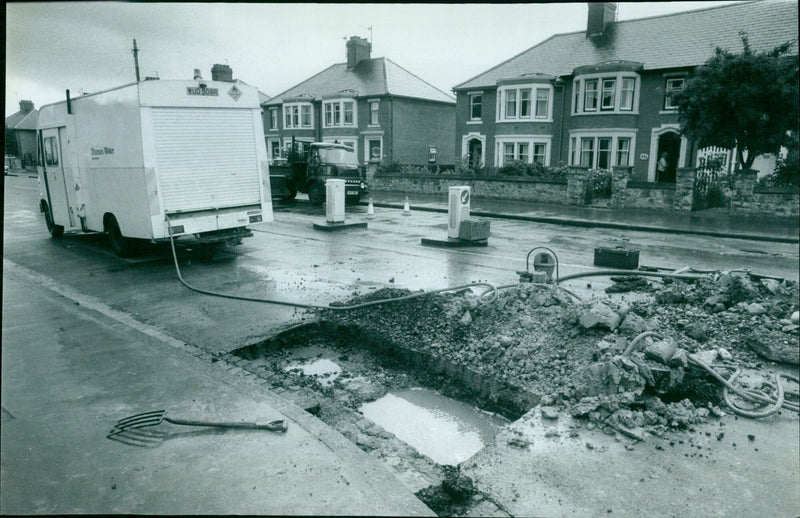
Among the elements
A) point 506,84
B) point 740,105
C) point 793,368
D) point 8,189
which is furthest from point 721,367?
point 8,189

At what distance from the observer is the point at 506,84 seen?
32188 mm

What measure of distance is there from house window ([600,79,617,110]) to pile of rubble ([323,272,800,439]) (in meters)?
23.5

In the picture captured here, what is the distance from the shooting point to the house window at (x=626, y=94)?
28469 mm

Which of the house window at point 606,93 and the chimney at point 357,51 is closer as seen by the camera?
the house window at point 606,93

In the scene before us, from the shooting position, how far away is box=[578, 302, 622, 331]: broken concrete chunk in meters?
5.72

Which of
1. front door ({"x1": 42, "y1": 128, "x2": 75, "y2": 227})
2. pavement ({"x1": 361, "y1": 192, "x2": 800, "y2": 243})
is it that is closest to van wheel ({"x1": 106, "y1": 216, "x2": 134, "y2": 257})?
front door ({"x1": 42, "y1": 128, "x2": 75, "y2": 227})

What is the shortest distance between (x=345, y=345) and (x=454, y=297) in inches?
68.9

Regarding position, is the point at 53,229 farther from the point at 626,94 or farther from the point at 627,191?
the point at 626,94

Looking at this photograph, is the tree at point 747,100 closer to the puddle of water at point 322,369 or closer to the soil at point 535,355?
the soil at point 535,355

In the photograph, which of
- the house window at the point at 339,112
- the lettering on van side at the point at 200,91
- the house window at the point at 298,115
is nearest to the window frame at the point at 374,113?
the house window at the point at 339,112

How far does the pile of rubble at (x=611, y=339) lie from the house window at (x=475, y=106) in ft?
95.0

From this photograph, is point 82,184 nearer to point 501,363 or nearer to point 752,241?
point 501,363

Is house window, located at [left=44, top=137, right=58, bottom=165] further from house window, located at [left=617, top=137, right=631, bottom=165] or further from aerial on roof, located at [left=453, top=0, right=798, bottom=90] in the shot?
house window, located at [left=617, top=137, right=631, bottom=165]

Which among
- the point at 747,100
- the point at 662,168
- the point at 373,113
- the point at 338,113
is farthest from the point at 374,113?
the point at 747,100
